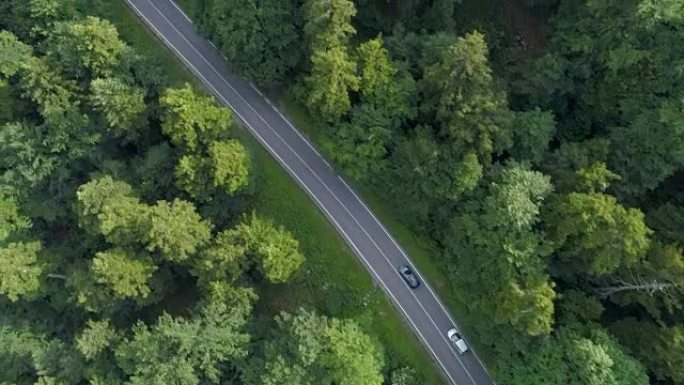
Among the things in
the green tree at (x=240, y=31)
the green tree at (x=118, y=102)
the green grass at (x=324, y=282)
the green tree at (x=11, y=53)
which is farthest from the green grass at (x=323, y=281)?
the green tree at (x=11, y=53)

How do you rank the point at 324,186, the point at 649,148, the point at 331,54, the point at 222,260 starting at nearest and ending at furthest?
the point at 649,148 < the point at 331,54 < the point at 222,260 < the point at 324,186

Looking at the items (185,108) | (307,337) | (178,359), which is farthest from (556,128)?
(178,359)

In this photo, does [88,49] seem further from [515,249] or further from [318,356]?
[515,249]

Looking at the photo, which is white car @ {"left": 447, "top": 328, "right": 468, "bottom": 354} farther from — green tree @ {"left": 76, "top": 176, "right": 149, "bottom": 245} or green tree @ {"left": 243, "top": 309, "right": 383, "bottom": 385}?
green tree @ {"left": 76, "top": 176, "right": 149, "bottom": 245}

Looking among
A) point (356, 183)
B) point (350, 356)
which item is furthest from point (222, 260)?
point (356, 183)

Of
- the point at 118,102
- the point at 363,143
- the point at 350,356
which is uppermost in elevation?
the point at 363,143
